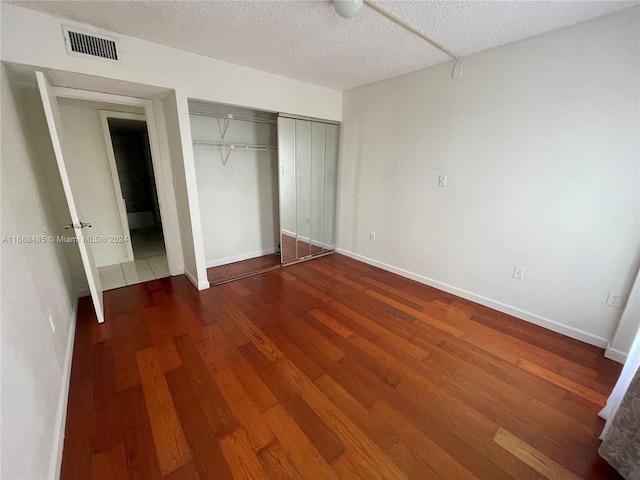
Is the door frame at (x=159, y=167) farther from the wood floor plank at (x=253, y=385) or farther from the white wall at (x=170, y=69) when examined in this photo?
the wood floor plank at (x=253, y=385)

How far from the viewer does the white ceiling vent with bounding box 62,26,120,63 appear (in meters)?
1.94

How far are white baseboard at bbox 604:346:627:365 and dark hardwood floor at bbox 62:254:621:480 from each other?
9 cm

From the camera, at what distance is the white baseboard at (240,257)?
379cm

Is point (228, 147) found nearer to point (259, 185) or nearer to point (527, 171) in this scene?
point (259, 185)

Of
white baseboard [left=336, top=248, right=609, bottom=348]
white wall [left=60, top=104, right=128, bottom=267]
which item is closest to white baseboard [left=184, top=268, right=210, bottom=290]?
white wall [left=60, top=104, right=128, bottom=267]

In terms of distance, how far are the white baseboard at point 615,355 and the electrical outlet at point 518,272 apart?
2.50 ft

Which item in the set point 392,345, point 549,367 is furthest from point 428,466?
point 549,367

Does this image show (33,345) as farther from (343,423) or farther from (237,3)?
(237,3)

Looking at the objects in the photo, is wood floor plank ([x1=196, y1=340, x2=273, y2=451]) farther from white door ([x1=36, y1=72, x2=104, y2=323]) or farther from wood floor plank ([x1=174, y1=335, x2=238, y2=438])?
white door ([x1=36, y1=72, x2=104, y2=323])

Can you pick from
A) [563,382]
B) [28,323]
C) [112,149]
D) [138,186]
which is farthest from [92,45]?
[138,186]

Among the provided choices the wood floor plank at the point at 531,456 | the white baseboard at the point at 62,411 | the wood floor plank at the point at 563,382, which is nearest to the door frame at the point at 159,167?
the white baseboard at the point at 62,411

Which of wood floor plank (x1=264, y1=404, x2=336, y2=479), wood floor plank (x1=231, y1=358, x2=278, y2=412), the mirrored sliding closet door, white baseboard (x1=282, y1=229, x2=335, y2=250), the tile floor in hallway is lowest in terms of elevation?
wood floor plank (x1=264, y1=404, x2=336, y2=479)

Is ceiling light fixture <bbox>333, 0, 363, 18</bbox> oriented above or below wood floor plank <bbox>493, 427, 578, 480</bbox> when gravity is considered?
above

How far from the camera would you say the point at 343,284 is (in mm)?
3258
